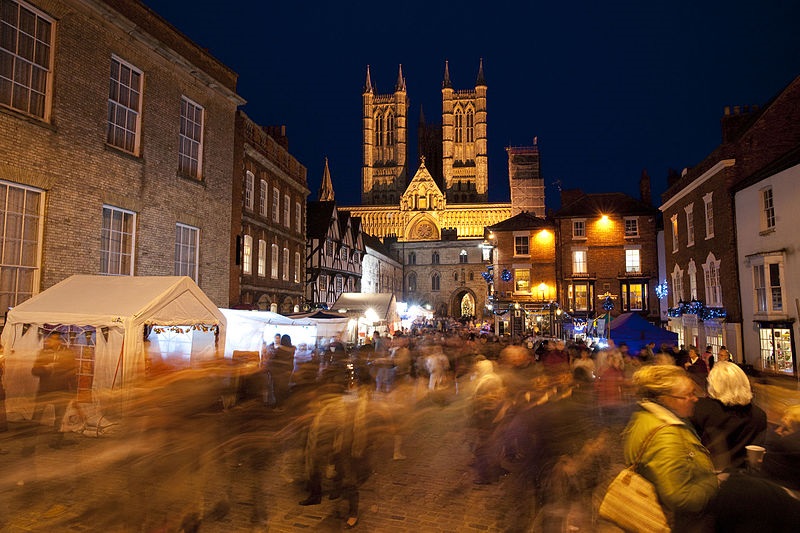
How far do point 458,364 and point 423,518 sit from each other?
8.73m

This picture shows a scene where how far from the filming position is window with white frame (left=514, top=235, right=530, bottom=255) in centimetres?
3712

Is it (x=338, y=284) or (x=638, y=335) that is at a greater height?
(x=338, y=284)

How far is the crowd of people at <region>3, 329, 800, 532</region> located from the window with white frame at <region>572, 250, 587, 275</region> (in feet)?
64.9

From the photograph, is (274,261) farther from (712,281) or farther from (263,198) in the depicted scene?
(712,281)

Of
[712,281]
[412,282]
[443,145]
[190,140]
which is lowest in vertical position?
[712,281]

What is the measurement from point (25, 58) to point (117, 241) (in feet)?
14.7

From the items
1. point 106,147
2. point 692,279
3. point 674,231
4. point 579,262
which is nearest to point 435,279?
point 579,262

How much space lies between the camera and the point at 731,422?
447 centimetres

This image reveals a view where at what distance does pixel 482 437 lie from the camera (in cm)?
773

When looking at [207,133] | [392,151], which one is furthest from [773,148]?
[392,151]

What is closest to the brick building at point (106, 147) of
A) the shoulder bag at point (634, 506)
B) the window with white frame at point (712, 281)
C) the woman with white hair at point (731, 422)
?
the shoulder bag at point (634, 506)

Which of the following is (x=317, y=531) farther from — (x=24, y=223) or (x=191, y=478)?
(x=24, y=223)

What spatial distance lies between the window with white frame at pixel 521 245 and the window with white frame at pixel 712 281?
599 inches

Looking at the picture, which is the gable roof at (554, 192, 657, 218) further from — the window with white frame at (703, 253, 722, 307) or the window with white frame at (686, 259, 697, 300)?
the window with white frame at (703, 253, 722, 307)
